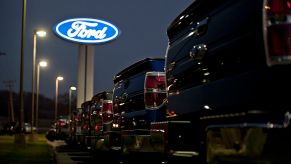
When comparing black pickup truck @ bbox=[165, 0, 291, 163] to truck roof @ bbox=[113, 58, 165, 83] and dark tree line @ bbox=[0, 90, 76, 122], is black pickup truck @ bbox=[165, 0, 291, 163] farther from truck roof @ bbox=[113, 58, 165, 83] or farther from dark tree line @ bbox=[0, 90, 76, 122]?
dark tree line @ bbox=[0, 90, 76, 122]

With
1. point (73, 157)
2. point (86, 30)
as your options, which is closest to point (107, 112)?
point (73, 157)

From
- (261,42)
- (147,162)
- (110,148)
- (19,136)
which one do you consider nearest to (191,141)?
(261,42)

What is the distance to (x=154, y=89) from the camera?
9.02 m

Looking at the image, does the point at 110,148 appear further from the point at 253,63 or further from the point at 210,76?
the point at 253,63

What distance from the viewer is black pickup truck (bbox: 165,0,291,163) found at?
3.77 metres

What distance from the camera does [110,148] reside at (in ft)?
40.7

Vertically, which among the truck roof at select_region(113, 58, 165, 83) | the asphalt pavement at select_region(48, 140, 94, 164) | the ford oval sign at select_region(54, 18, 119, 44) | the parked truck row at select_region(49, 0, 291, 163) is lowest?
the asphalt pavement at select_region(48, 140, 94, 164)

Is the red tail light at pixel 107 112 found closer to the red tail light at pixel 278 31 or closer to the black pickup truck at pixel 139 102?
the black pickup truck at pixel 139 102

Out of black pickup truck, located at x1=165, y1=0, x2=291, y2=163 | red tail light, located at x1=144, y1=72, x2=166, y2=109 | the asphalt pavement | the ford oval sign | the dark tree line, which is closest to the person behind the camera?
black pickup truck, located at x1=165, y1=0, x2=291, y2=163

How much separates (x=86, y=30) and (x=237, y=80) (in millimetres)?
44492

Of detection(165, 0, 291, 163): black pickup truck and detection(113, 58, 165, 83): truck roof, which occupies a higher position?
detection(113, 58, 165, 83): truck roof

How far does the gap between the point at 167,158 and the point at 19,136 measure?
734 inches

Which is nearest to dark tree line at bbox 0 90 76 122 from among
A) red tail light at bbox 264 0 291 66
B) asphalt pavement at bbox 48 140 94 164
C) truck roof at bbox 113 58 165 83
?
asphalt pavement at bbox 48 140 94 164

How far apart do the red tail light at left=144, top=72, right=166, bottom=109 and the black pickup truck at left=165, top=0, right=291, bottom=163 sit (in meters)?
2.85
